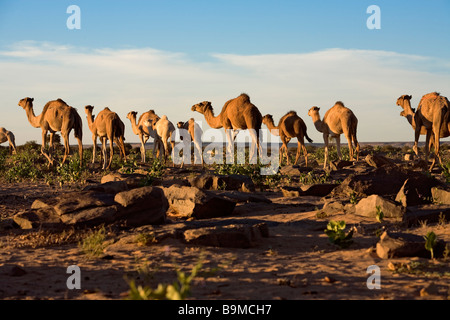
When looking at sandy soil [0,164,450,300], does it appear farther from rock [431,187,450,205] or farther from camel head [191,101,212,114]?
camel head [191,101,212,114]

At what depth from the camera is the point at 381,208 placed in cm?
1004

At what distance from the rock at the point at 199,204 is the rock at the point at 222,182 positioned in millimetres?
2954

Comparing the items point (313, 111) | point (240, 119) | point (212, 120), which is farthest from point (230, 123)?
point (313, 111)

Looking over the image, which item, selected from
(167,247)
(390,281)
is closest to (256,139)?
(167,247)

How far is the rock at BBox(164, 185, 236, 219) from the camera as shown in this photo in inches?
428

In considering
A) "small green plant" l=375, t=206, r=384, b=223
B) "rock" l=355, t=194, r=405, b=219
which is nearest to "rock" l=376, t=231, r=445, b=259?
"small green plant" l=375, t=206, r=384, b=223

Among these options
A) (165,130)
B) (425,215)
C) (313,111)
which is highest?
(313,111)

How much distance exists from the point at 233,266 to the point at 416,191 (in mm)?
6027

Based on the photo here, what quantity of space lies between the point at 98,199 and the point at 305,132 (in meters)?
16.5

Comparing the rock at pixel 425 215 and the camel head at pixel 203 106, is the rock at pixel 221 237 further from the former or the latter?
the camel head at pixel 203 106

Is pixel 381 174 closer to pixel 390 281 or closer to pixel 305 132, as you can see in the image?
pixel 390 281

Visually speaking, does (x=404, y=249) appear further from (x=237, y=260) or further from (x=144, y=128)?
(x=144, y=128)
